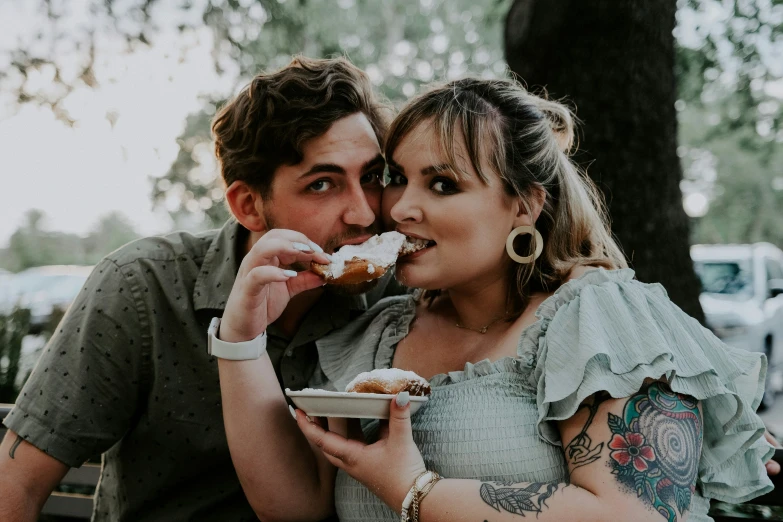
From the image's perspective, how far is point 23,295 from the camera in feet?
22.2

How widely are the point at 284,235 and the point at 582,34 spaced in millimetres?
2530

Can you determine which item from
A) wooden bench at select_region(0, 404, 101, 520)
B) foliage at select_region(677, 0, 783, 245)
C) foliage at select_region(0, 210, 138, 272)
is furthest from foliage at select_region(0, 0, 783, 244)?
foliage at select_region(0, 210, 138, 272)

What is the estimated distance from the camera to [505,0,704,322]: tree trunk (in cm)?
420

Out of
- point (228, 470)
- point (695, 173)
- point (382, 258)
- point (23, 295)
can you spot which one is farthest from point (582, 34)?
point (695, 173)

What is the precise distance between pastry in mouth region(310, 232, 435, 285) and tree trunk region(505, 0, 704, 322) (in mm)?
1805

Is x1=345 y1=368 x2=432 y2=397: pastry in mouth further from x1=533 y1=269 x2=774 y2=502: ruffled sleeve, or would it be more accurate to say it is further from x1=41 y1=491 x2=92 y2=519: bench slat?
x1=41 y1=491 x2=92 y2=519: bench slat

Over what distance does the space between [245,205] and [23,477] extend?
4.83ft

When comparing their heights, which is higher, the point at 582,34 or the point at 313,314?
the point at 582,34

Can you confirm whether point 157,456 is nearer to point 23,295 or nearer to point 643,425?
point 643,425

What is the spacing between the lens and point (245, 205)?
136 inches

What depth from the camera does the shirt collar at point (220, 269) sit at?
3.20 meters

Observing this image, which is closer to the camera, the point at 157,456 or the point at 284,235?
the point at 284,235

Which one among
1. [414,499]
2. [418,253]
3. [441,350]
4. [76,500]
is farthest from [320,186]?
[76,500]

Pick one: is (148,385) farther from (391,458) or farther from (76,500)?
(391,458)
